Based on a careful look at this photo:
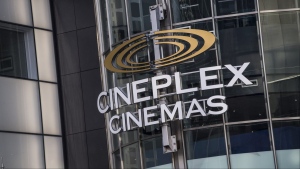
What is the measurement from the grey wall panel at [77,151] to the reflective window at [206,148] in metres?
7.82

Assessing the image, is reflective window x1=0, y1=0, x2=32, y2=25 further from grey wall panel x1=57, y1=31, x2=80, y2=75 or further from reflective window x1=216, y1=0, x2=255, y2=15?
reflective window x1=216, y1=0, x2=255, y2=15

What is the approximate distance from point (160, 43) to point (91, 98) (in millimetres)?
7081

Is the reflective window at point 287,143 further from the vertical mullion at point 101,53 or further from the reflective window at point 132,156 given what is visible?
the vertical mullion at point 101,53

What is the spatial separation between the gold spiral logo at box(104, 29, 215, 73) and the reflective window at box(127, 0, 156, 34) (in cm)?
52

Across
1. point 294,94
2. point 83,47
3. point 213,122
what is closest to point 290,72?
point 294,94

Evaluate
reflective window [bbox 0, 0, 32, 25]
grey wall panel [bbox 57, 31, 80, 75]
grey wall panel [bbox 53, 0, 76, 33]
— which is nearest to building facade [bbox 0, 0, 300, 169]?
reflective window [bbox 0, 0, 32, 25]

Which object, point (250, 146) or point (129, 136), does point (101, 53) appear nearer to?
point (129, 136)

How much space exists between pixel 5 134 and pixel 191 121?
876 cm

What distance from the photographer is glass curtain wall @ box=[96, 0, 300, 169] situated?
3428cm

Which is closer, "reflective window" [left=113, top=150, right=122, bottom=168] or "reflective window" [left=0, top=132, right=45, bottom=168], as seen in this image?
"reflective window" [left=113, top=150, right=122, bottom=168]

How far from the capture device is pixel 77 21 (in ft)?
140

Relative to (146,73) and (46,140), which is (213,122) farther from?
(46,140)

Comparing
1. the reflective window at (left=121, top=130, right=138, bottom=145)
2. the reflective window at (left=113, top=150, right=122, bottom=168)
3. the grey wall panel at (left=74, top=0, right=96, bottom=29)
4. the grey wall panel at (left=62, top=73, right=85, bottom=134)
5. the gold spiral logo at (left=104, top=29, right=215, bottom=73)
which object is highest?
the grey wall panel at (left=74, top=0, right=96, bottom=29)

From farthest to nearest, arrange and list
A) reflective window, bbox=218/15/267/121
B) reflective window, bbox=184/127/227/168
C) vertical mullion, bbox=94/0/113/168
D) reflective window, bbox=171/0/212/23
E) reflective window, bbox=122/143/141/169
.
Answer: vertical mullion, bbox=94/0/113/168 < reflective window, bbox=122/143/141/169 < reflective window, bbox=171/0/212/23 < reflective window, bbox=184/127/227/168 < reflective window, bbox=218/15/267/121
